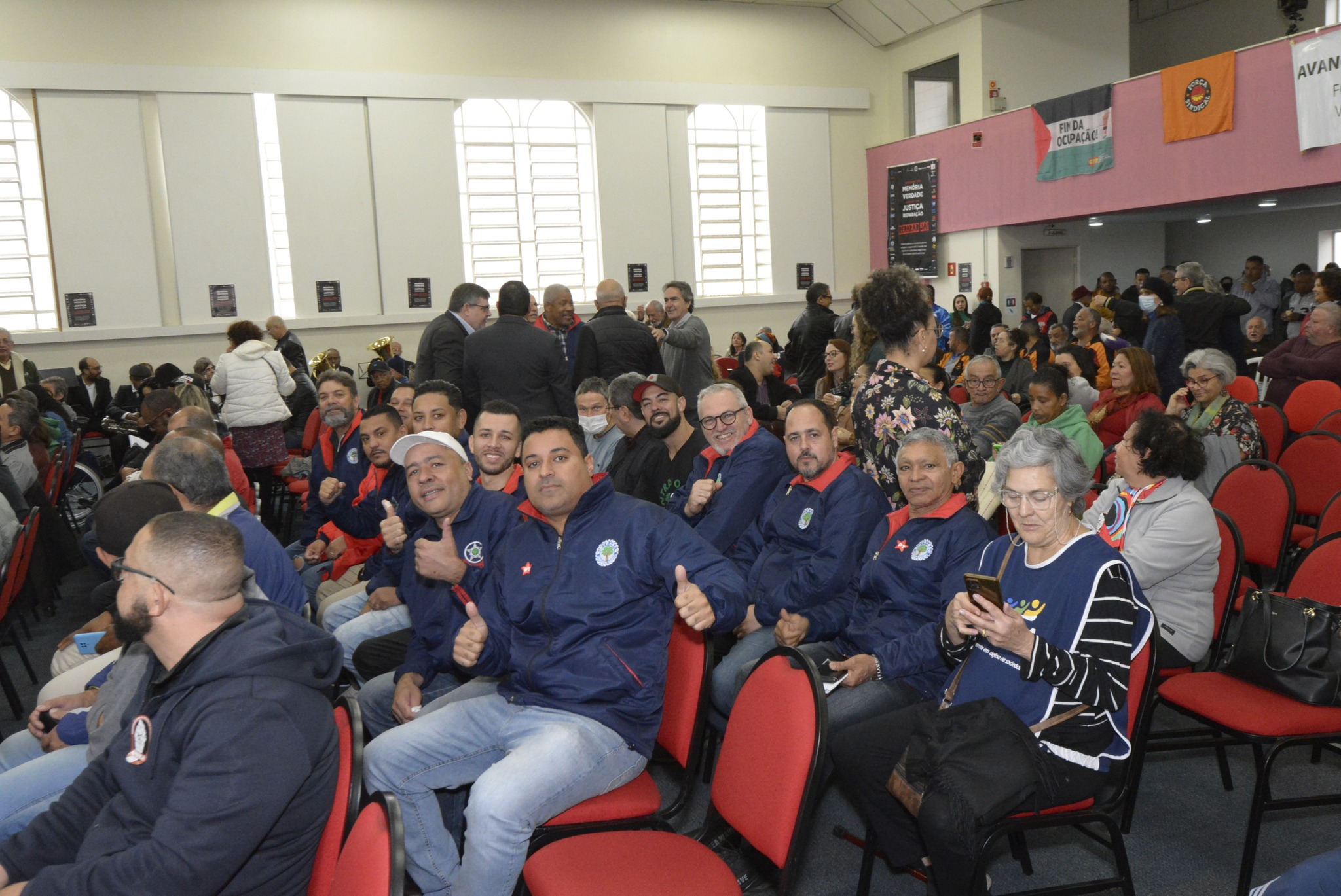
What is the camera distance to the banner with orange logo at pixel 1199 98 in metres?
9.45

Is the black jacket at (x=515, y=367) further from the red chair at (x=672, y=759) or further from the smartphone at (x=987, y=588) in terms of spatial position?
the smartphone at (x=987, y=588)

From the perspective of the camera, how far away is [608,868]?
195cm

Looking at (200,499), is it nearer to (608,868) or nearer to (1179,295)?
(608,868)

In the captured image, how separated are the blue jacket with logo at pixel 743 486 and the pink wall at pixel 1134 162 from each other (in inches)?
316

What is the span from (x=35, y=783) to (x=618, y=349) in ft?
13.9

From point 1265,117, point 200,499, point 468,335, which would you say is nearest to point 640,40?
point 1265,117

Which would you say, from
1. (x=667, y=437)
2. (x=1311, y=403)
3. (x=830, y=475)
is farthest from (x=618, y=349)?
(x=1311, y=403)

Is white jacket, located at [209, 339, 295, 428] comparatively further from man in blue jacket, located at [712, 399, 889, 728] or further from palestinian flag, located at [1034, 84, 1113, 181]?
palestinian flag, located at [1034, 84, 1113, 181]

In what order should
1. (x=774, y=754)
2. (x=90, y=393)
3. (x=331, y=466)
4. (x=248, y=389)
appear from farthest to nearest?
1. (x=90, y=393)
2. (x=248, y=389)
3. (x=331, y=466)
4. (x=774, y=754)

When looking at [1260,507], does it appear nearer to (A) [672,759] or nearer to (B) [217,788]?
(A) [672,759]

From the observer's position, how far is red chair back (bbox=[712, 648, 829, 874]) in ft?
6.02

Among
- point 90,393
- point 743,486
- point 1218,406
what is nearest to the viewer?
point 743,486

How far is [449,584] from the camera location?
2.88 meters

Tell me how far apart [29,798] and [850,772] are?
77.4 inches
